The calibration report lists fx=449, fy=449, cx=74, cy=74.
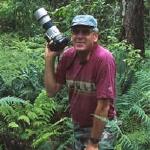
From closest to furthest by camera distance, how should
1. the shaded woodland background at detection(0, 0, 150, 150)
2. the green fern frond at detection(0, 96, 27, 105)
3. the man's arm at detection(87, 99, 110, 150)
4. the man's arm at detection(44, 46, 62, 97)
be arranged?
the man's arm at detection(87, 99, 110, 150), the man's arm at detection(44, 46, 62, 97), the shaded woodland background at detection(0, 0, 150, 150), the green fern frond at detection(0, 96, 27, 105)

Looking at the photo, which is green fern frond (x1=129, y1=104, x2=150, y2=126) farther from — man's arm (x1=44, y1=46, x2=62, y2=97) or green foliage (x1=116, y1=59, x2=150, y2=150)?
man's arm (x1=44, y1=46, x2=62, y2=97)

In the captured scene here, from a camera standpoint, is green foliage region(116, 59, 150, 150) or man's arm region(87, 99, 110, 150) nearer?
man's arm region(87, 99, 110, 150)

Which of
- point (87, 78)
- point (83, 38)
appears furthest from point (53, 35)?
point (87, 78)

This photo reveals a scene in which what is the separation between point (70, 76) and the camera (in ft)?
13.6

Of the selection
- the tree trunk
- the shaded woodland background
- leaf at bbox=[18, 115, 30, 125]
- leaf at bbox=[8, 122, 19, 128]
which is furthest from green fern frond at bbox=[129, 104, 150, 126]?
the tree trunk

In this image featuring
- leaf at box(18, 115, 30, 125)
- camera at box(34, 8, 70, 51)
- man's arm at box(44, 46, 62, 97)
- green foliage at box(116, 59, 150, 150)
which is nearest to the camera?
camera at box(34, 8, 70, 51)

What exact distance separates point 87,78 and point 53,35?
0.51m

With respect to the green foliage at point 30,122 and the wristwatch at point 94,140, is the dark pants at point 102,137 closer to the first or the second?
the wristwatch at point 94,140

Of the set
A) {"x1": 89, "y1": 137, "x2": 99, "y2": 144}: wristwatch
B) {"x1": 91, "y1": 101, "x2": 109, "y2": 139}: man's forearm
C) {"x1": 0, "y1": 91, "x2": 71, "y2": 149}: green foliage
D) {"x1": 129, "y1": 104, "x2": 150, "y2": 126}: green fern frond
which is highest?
{"x1": 91, "y1": 101, "x2": 109, "y2": 139}: man's forearm

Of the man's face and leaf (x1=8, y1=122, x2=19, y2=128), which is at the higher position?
the man's face

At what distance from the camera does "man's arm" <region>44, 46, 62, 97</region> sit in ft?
13.7

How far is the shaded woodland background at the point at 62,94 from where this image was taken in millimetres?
5781

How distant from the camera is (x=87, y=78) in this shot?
13.0 ft

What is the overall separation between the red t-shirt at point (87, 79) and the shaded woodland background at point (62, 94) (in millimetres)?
299
